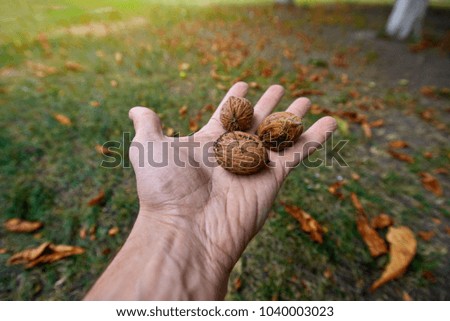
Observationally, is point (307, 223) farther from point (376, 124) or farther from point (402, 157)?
point (376, 124)

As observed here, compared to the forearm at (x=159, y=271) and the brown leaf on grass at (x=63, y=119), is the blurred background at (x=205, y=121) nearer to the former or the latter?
the brown leaf on grass at (x=63, y=119)

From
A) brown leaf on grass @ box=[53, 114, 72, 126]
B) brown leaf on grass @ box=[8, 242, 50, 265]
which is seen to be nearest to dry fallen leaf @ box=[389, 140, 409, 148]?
brown leaf on grass @ box=[8, 242, 50, 265]

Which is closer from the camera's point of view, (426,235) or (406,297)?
(406,297)

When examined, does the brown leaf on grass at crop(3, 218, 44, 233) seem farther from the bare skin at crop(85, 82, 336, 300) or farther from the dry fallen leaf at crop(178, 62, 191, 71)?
the dry fallen leaf at crop(178, 62, 191, 71)

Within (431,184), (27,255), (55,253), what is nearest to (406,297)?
(431,184)

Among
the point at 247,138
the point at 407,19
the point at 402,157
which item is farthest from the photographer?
the point at 407,19
